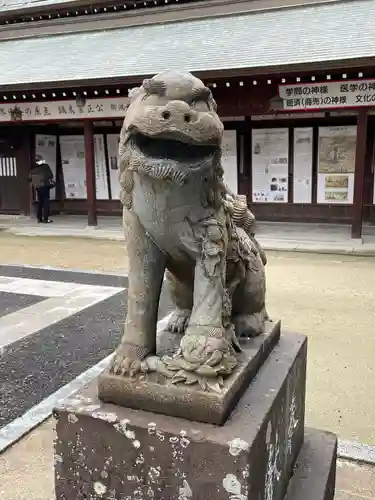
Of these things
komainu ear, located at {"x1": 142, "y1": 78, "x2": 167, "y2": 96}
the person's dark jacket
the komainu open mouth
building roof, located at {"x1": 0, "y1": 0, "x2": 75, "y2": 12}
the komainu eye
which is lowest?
the person's dark jacket

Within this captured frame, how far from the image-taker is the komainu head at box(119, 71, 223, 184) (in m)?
1.32

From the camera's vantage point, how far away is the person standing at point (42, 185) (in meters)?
11.4

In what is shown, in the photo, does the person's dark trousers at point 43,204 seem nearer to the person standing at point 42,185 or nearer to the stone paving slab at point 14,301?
the person standing at point 42,185

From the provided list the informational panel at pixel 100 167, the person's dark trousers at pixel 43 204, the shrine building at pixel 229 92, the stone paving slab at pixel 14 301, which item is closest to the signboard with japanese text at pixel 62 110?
the shrine building at pixel 229 92

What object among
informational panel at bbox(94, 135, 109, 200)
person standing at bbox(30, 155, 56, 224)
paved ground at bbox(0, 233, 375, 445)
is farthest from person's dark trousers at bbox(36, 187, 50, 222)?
paved ground at bbox(0, 233, 375, 445)

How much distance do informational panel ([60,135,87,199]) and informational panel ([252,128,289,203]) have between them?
4.43 m

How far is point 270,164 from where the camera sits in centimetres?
1084

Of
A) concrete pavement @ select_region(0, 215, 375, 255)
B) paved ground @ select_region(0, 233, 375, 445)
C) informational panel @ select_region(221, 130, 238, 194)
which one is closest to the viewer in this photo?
paved ground @ select_region(0, 233, 375, 445)

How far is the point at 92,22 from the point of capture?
1391cm

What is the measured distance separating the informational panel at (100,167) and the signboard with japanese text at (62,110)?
5.09 feet

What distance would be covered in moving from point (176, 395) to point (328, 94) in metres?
8.00

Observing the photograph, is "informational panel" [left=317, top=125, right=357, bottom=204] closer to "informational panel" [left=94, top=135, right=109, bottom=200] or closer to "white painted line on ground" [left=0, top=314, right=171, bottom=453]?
"informational panel" [left=94, top=135, right=109, bottom=200]

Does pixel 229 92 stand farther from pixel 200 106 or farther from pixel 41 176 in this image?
pixel 200 106

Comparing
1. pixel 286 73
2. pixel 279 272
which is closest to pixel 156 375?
pixel 279 272
